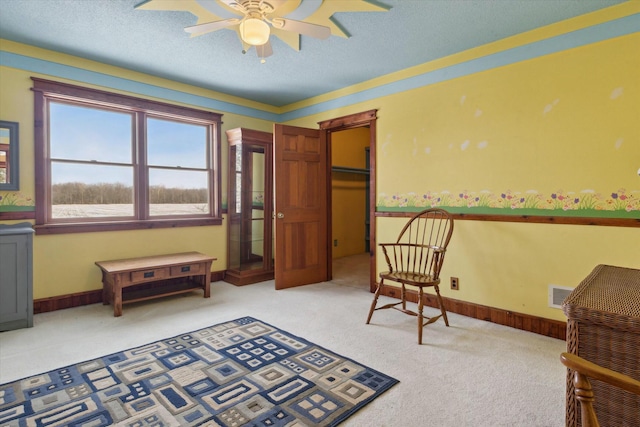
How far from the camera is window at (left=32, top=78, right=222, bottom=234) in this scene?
3.26 metres

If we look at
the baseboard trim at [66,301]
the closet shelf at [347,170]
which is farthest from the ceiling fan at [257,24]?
the closet shelf at [347,170]

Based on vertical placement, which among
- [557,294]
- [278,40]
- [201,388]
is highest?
[278,40]

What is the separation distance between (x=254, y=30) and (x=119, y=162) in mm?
2487

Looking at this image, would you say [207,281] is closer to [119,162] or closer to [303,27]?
[119,162]

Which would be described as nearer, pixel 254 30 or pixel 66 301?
pixel 254 30

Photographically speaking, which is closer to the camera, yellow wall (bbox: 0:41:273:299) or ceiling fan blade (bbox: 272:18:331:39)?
ceiling fan blade (bbox: 272:18:331:39)

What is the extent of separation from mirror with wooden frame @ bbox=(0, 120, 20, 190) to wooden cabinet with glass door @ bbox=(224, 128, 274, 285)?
2.16m

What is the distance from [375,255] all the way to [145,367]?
8.50 feet

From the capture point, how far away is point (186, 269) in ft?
11.6

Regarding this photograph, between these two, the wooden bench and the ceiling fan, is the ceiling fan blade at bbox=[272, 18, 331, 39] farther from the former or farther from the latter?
the wooden bench

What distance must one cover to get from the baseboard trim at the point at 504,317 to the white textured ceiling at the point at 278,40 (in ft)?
7.90

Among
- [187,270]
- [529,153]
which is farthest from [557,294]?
[187,270]

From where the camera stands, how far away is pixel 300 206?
4.18 metres

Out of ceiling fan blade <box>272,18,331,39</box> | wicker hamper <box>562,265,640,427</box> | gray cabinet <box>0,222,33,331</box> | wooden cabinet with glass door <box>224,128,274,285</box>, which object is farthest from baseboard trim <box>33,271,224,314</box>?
wicker hamper <box>562,265,640,427</box>
